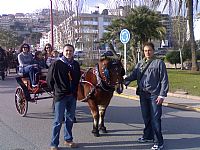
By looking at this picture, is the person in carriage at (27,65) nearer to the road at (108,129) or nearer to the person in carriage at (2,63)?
the road at (108,129)

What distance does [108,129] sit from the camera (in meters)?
8.51

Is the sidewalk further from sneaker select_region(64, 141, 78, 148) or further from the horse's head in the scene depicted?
sneaker select_region(64, 141, 78, 148)

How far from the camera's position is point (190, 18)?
77.1ft

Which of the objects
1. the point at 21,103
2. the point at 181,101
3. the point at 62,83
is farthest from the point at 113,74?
the point at 181,101

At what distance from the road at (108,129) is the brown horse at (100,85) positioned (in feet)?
1.70

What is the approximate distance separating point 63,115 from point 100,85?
49.2 inches

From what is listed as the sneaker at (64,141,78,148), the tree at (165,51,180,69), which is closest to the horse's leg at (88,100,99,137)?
the sneaker at (64,141,78,148)

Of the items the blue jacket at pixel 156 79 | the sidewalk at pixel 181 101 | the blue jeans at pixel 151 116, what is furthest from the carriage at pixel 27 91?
the sidewalk at pixel 181 101

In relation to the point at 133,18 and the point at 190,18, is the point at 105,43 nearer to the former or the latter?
the point at 133,18

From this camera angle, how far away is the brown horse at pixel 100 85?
24.4ft

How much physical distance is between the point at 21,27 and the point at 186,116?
271 feet

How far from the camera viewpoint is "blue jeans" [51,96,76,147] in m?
6.60

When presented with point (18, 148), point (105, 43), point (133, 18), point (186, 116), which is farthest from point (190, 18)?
point (18, 148)

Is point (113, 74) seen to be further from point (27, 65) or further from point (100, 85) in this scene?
point (27, 65)
